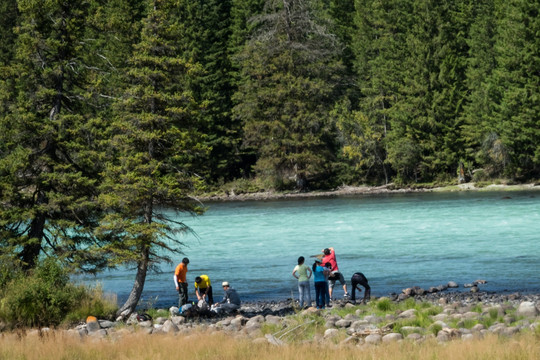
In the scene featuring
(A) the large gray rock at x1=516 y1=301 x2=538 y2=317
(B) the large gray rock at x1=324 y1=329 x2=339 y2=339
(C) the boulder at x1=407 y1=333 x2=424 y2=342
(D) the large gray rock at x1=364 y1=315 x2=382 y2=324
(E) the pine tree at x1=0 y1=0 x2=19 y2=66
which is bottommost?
(A) the large gray rock at x1=516 y1=301 x2=538 y2=317

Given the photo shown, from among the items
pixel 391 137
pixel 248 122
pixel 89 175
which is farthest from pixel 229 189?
pixel 89 175

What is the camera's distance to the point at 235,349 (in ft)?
39.1

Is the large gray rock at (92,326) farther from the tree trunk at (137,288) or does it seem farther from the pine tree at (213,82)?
the pine tree at (213,82)

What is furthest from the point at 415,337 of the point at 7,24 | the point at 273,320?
the point at 7,24

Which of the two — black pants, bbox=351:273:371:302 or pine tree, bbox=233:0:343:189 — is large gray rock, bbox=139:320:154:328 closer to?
black pants, bbox=351:273:371:302

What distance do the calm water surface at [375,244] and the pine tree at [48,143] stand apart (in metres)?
4.15

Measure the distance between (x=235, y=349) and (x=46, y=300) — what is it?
8118 millimetres

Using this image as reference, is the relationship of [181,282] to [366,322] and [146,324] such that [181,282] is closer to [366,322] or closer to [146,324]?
[146,324]

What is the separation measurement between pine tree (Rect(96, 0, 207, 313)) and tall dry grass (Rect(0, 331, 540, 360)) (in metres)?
6.66

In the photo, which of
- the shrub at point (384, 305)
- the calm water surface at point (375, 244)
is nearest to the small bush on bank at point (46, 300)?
the calm water surface at point (375, 244)

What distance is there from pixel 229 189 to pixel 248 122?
8308 millimetres

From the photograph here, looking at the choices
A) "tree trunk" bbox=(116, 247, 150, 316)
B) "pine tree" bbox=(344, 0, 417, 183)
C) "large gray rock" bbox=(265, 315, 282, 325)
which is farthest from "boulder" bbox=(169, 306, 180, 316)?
"pine tree" bbox=(344, 0, 417, 183)

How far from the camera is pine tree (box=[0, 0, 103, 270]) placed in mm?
21703

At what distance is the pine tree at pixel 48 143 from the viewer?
71.2 feet
